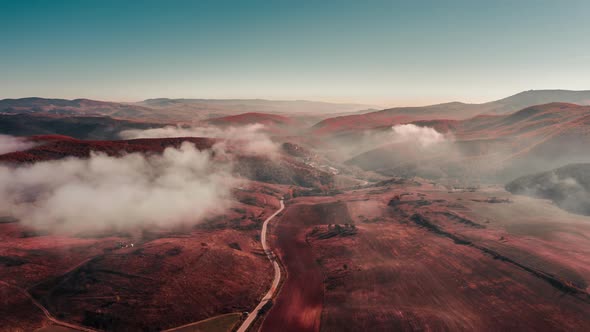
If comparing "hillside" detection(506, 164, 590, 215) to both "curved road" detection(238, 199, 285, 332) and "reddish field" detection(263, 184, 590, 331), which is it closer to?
"reddish field" detection(263, 184, 590, 331)

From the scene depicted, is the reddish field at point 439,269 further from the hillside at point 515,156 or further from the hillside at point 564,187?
the hillside at point 515,156

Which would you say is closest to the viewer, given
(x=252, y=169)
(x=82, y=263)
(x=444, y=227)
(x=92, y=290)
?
(x=92, y=290)

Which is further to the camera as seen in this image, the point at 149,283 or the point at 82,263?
the point at 82,263

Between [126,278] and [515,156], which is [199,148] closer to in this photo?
[126,278]

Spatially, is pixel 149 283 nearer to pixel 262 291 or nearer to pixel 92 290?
pixel 92 290

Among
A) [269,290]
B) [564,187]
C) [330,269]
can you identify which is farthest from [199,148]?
[564,187]

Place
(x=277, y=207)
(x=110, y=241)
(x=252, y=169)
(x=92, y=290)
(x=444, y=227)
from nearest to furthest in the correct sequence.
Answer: (x=92, y=290), (x=110, y=241), (x=444, y=227), (x=277, y=207), (x=252, y=169)

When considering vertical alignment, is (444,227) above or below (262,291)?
above

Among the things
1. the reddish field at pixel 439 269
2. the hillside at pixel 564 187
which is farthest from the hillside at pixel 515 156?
the reddish field at pixel 439 269

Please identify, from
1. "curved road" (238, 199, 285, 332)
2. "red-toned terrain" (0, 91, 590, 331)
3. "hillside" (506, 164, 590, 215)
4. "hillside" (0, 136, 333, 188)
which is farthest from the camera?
"hillside" (0, 136, 333, 188)

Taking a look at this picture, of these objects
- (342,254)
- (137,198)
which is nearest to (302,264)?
(342,254)

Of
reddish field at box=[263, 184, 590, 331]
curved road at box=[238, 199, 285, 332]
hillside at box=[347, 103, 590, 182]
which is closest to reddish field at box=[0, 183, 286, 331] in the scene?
curved road at box=[238, 199, 285, 332]
